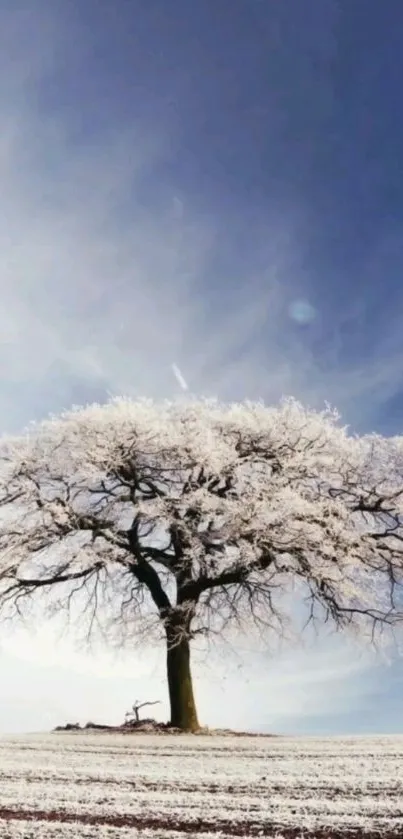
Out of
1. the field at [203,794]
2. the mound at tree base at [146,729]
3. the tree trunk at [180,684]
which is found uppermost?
the tree trunk at [180,684]

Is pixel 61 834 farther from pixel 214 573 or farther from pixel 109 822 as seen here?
pixel 214 573

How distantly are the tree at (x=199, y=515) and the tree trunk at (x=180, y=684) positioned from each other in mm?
43

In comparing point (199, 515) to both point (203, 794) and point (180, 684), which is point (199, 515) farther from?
point (203, 794)

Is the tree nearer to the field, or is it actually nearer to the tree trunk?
the tree trunk

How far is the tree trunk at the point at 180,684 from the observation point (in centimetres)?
2438

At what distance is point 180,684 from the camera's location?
2470 centimetres

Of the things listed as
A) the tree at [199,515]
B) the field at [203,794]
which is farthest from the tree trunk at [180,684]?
the field at [203,794]

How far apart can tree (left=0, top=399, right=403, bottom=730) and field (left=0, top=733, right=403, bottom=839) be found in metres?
7.81

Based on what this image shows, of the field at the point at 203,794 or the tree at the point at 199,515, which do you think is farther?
the tree at the point at 199,515

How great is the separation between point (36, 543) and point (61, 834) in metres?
17.9

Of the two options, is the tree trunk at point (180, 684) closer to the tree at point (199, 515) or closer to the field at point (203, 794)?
the tree at point (199, 515)

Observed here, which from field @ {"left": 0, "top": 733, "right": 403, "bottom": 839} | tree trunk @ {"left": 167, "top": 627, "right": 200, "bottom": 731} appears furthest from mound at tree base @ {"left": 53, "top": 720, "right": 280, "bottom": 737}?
field @ {"left": 0, "top": 733, "right": 403, "bottom": 839}

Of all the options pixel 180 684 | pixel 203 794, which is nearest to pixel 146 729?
pixel 180 684

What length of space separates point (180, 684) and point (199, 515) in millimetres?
5143
